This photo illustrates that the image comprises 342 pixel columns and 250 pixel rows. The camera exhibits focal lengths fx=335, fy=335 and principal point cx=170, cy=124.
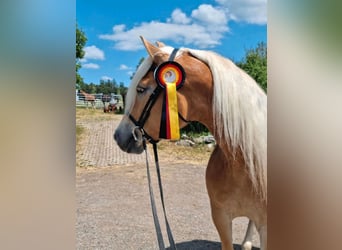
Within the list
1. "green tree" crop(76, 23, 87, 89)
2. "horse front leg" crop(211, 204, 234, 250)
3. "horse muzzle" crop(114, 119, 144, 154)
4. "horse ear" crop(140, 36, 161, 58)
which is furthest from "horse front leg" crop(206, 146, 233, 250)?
"green tree" crop(76, 23, 87, 89)

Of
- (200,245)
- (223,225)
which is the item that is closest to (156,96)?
(223,225)

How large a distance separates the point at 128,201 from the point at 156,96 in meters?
0.47

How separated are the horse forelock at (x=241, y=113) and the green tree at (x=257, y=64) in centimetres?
7

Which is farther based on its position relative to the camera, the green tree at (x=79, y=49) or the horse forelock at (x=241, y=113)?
the green tree at (x=79, y=49)

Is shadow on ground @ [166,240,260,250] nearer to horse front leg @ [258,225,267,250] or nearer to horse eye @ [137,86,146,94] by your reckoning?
horse front leg @ [258,225,267,250]

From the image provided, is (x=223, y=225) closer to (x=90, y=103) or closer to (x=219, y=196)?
(x=219, y=196)

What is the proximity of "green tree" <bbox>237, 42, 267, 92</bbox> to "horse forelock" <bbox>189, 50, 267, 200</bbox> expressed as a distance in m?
0.07

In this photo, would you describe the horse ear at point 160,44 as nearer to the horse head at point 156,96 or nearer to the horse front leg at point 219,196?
the horse head at point 156,96

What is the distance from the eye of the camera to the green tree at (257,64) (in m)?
1.20

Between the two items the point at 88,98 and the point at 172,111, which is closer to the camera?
the point at 172,111

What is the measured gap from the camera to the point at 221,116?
1.10m

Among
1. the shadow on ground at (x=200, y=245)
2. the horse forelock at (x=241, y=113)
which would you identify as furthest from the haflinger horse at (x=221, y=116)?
the shadow on ground at (x=200, y=245)
